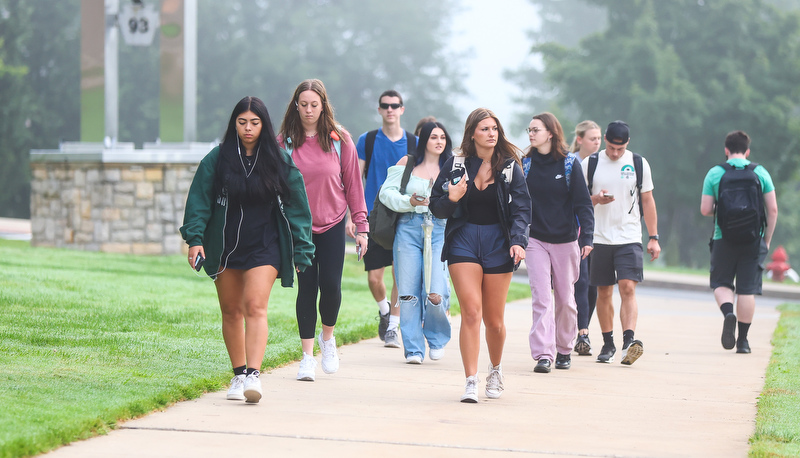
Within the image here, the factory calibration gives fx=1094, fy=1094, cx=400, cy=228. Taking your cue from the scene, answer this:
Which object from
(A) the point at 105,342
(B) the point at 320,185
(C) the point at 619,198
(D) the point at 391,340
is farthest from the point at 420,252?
(A) the point at 105,342

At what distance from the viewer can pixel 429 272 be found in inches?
321

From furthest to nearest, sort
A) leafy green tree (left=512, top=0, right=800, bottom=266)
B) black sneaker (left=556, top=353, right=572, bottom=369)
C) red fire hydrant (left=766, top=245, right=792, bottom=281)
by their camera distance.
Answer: leafy green tree (left=512, top=0, right=800, bottom=266) → red fire hydrant (left=766, top=245, right=792, bottom=281) → black sneaker (left=556, top=353, right=572, bottom=369)

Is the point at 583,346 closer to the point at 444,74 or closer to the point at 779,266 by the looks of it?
the point at 779,266

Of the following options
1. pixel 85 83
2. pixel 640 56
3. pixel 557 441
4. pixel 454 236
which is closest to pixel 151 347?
pixel 454 236

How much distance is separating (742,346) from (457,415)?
4527 mm

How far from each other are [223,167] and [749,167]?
5360mm

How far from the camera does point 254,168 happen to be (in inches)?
240

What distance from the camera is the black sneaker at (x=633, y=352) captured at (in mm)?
8266

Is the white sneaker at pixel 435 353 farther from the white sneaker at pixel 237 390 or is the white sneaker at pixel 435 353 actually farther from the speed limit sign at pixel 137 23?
the speed limit sign at pixel 137 23

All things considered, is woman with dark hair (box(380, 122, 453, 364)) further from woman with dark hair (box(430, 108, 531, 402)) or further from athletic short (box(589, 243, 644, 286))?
woman with dark hair (box(430, 108, 531, 402))

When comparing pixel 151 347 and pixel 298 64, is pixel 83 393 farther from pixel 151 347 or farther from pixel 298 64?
pixel 298 64

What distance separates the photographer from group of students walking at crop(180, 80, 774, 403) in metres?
6.07

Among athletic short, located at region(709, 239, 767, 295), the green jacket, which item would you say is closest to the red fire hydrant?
athletic short, located at region(709, 239, 767, 295)

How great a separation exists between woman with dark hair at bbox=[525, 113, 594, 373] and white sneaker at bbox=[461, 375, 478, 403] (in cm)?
152
